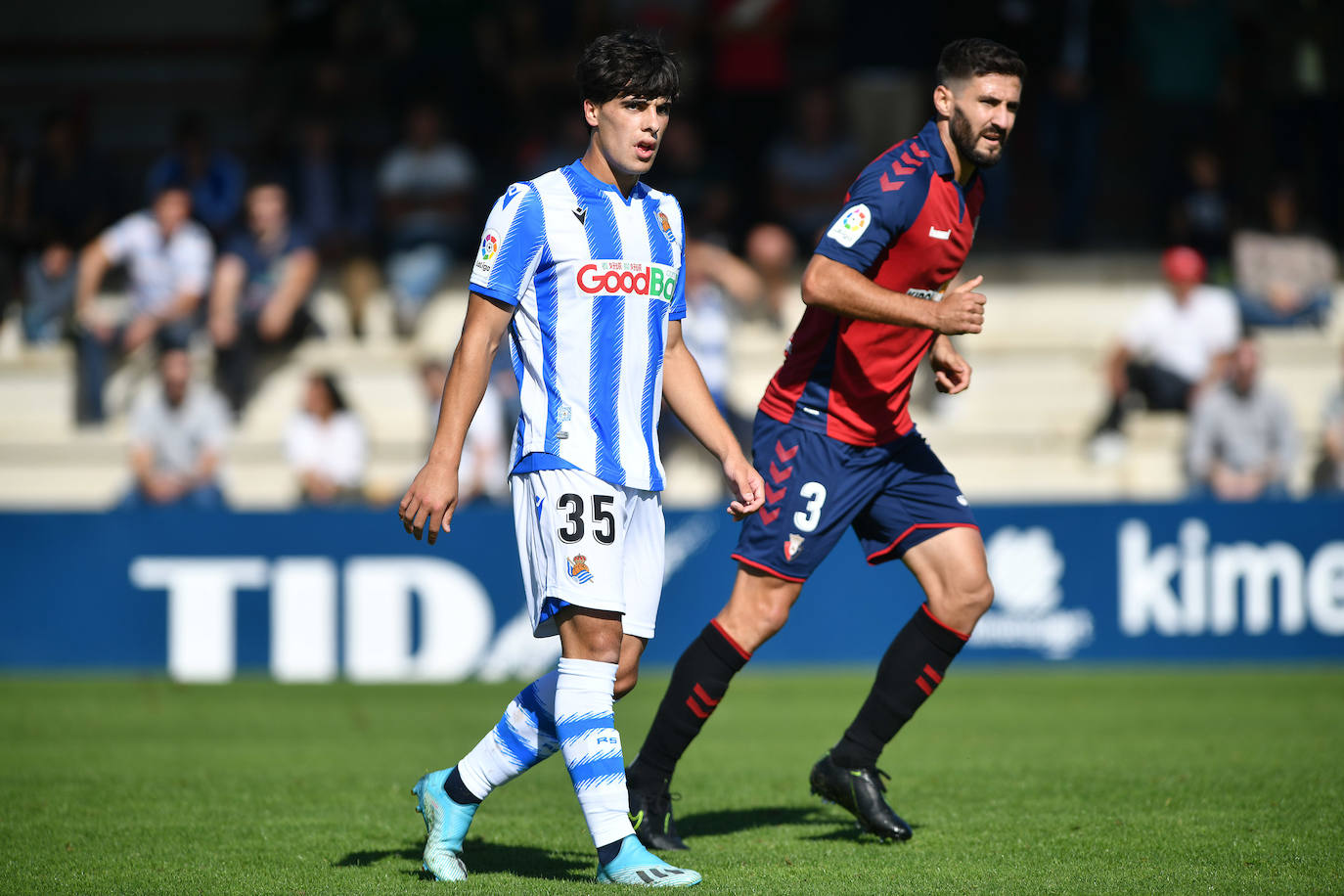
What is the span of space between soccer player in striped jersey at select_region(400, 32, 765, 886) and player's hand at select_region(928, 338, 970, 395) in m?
0.96

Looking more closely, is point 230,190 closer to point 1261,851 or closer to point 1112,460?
point 1112,460

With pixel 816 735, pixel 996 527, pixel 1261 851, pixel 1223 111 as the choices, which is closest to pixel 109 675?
pixel 816 735

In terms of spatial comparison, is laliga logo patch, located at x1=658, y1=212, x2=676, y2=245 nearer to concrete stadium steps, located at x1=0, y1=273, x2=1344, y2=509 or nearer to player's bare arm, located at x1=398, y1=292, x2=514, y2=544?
player's bare arm, located at x1=398, y1=292, x2=514, y2=544

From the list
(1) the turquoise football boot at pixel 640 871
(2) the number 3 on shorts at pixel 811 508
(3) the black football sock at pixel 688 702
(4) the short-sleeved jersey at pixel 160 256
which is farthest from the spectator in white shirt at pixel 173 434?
(1) the turquoise football boot at pixel 640 871

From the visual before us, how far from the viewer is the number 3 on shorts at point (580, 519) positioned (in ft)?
14.5

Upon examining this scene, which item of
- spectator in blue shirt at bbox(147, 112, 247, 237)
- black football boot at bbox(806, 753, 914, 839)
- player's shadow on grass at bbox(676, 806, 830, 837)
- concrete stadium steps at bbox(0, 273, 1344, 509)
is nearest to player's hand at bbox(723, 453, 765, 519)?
black football boot at bbox(806, 753, 914, 839)

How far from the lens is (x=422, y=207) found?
1398 cm

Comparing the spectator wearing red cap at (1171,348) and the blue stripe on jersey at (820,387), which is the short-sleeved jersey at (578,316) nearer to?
the blue stripe on jersey at (820,387)

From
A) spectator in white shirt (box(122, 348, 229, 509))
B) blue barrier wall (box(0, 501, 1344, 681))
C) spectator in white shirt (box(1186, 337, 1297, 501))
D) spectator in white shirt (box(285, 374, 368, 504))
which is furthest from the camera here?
spectator in white shirt (box(285, 374, 368, 504))

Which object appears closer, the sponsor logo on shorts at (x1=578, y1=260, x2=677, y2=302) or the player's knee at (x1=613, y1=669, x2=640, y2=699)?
the sponsor logo on shorts at (x1=578, y1=260, x2=677, y2=302)

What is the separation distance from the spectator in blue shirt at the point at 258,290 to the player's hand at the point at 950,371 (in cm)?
917

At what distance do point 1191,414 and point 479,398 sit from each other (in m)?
9.24

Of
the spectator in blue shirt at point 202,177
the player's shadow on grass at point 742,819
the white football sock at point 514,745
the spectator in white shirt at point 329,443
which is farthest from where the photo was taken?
the spectator in blue shirt at point 202,177

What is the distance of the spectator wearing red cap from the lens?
13023mm
